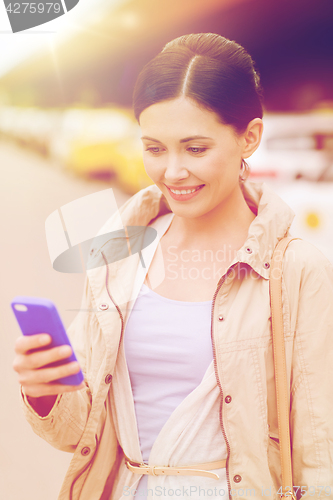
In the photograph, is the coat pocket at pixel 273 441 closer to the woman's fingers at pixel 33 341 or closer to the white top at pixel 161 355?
the white top at pixel 161 355

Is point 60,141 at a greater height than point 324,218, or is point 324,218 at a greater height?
point 60,141

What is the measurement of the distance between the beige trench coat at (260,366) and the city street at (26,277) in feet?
1.77

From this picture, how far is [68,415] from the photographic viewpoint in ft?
2.60

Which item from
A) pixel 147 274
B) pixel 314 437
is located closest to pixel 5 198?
pixel 147 274

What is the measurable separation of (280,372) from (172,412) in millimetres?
225

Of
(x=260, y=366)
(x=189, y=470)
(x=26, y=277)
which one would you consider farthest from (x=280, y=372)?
(x=26, y=277)

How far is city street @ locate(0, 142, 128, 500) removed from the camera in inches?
49.4

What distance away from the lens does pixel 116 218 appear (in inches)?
37.3

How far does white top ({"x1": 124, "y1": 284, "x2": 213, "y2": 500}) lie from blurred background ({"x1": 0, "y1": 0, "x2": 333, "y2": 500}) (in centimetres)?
49

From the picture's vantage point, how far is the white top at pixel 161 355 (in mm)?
763

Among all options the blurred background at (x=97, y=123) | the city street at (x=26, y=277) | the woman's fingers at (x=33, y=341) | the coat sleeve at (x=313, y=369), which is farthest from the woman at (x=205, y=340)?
the city street at (x=26, y=277)

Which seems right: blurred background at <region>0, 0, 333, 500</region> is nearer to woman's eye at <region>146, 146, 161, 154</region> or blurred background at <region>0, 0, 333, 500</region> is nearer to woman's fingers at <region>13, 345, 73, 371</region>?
woman's eye at <region>146, 146, 161, 154</region>

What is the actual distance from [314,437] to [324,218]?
58 cm

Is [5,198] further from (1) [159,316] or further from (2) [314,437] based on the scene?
(2) [314,437]
